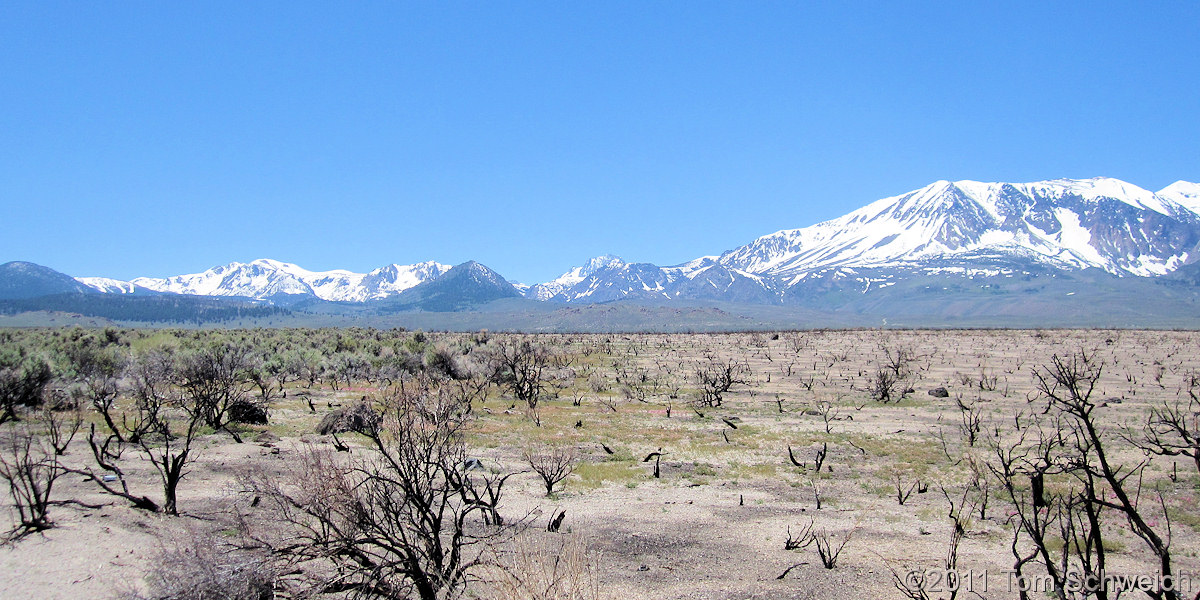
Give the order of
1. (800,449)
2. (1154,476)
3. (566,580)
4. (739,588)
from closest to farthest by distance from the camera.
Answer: (566,580) → (739,588) → (1154,476) → (800,449)

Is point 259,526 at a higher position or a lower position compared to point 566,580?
lower

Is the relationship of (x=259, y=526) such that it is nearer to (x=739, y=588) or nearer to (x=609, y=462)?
(x=739, y=588)

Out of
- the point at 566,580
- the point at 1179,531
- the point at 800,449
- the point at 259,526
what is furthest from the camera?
the point at 800,449

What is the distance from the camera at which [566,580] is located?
7773mm

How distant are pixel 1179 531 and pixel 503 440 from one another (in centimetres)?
1778

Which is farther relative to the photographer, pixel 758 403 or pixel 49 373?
pixel 758 403

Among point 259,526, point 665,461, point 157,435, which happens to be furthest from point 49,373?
point 665,461

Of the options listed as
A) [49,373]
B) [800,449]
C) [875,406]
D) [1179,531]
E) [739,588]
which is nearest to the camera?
[739,588]

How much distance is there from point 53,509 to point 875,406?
2928cm

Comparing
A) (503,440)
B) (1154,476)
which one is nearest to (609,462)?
(503,440)

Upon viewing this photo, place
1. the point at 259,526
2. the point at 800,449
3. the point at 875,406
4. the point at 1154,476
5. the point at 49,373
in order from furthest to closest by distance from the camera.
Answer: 1. the point at 875,406
2. the point at 49,373
3. the point at 800,449
4. the point at 1154,476
5. the point at 259,526

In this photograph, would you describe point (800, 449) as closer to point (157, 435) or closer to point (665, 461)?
point (665, 461)

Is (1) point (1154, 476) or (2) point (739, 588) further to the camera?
(1) point (1154, 476)

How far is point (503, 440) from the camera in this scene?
22.1 meters
